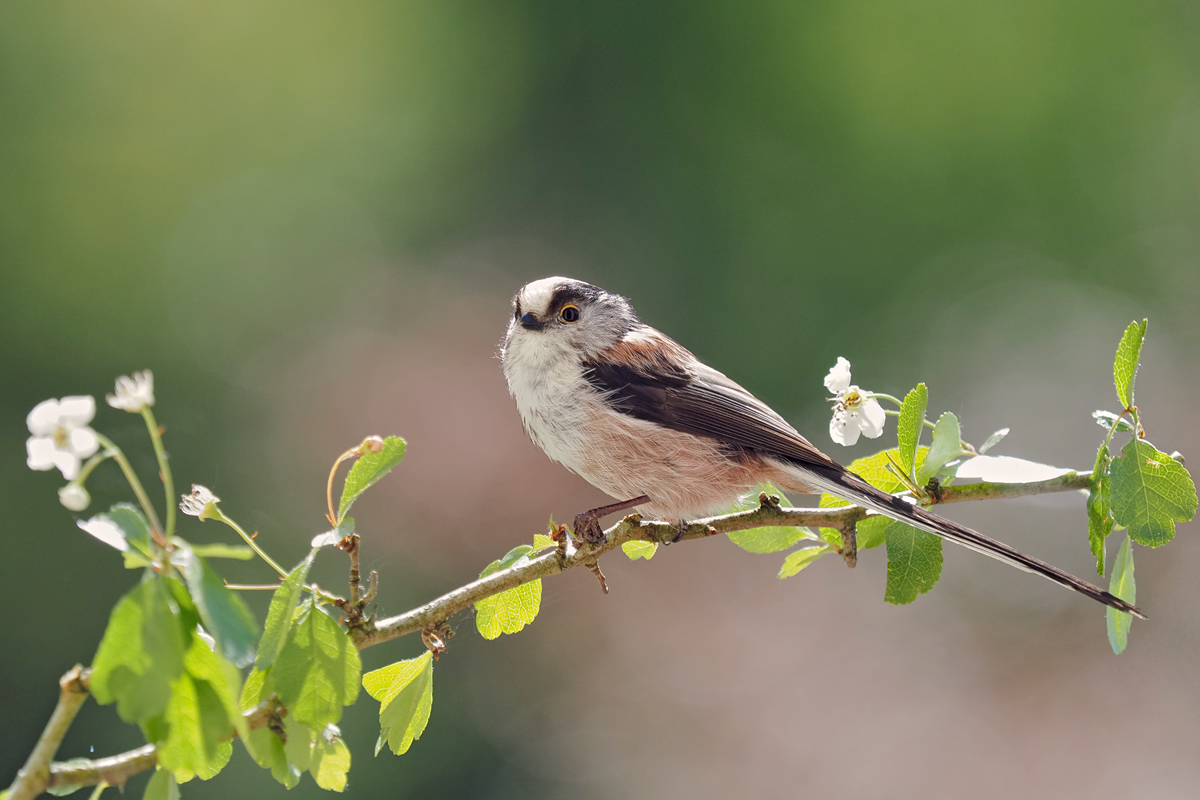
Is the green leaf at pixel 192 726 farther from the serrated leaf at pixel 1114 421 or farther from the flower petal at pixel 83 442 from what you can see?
the serrated leaf at pixel 1114 421

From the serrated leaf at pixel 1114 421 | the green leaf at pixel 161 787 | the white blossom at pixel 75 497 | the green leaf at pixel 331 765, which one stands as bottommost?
the green leaf at pixel 331 765

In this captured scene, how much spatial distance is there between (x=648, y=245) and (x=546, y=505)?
67.0 inches

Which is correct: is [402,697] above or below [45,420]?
below

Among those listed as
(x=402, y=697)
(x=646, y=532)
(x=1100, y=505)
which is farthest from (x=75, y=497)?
(x=1100, y=505)

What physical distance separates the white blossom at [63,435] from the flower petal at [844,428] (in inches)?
49.9

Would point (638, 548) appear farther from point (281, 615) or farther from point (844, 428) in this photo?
point (281, 615)

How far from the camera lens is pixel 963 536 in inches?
62.2

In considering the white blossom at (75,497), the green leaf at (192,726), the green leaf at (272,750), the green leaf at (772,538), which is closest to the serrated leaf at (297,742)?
the green leaf at (272,750)

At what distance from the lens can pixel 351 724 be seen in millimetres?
3979

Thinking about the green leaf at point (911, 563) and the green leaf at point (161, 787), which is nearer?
the green leaf at point (161, 787)

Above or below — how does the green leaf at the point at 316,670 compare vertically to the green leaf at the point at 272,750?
above

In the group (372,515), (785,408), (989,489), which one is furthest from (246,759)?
(989,489)

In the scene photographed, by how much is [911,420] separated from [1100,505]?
34 centimetres

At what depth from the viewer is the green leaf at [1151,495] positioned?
137cm
